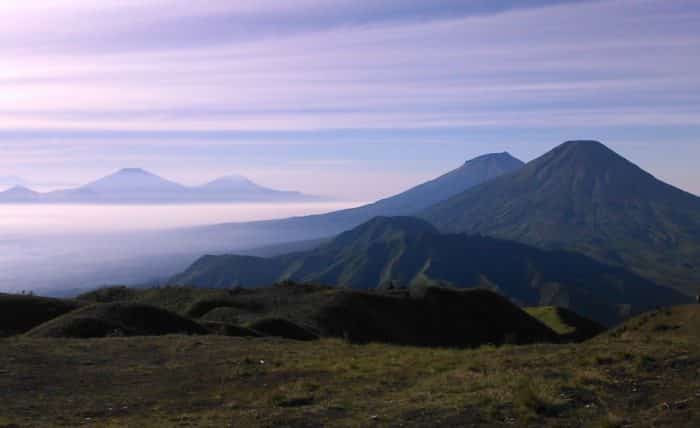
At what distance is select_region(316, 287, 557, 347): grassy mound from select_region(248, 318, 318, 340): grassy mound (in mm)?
3191

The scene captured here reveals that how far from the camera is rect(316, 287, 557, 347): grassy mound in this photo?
39844 millimetres

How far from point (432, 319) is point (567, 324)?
20.8m

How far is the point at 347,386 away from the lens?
14.8 metres

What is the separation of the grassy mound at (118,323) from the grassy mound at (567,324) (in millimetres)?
35914

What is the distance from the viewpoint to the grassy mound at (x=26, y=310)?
106 feet

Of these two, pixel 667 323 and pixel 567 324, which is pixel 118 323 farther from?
pixel 567 324

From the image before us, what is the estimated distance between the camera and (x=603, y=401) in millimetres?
12375

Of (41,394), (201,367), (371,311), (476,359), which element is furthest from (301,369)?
(371,311)

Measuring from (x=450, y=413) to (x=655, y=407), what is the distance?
141 inches

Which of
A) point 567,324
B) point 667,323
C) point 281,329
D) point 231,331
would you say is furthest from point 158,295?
point 567,324

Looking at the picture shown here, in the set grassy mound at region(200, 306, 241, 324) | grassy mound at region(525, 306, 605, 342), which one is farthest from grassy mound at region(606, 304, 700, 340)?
grassy mound at region(200, 306, 241, 324)

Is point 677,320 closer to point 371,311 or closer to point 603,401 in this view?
point 371,311

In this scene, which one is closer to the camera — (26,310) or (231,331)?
(231,331)

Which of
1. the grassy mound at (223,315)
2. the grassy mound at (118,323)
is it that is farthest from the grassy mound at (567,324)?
the grassy mound at (118,323)
